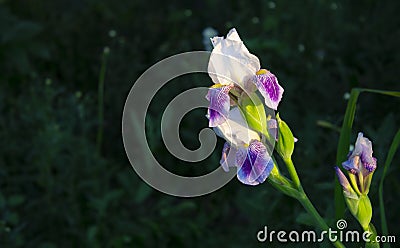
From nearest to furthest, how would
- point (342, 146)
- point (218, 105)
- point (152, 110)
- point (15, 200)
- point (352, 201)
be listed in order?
point (218, 105), point (352, 201), point (342, 146), point (15, 200), point (152, 110)

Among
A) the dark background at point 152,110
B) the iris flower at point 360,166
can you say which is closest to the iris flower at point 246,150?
the iris flower at point 360,166

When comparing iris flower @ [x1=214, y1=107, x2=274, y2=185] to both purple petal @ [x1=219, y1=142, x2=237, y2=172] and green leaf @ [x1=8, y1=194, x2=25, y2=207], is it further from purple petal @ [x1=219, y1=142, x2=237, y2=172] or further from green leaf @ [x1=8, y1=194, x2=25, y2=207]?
green leaf @ [x1=8, y1=194, x2=25, y2=207]

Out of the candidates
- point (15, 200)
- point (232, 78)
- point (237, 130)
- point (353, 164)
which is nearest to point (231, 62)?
point (232, 78)

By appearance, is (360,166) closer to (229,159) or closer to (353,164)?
(353,164)

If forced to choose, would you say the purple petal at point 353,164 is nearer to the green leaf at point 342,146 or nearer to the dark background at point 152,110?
the green leaf at point 342,146

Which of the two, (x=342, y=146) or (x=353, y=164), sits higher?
(x=342, y=146)

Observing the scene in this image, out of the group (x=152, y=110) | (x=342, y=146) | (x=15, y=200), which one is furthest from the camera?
(x=152, y=110)

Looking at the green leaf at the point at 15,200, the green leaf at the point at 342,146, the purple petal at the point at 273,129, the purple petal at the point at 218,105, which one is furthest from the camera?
the green leaf at the point at 15,200

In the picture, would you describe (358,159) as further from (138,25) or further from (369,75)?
(138,25)
